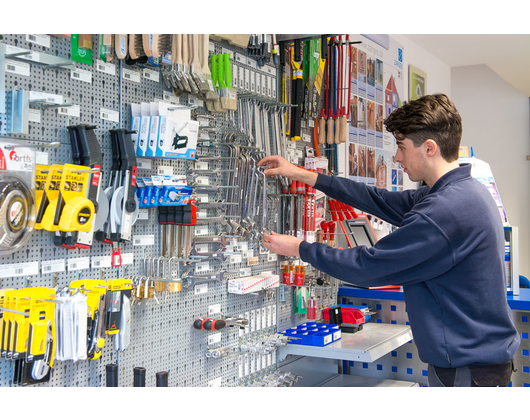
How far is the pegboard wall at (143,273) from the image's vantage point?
6.38 ft

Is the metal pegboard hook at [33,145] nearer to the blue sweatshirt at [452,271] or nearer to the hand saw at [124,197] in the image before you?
the hand saw at [124,197]

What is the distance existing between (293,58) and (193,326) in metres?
1.81

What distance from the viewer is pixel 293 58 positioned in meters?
3.37

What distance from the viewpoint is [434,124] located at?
7.13ft

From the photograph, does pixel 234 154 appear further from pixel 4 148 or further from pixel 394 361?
pixel 394 361

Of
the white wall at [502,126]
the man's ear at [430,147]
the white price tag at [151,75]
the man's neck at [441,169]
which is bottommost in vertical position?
the man's neck at [441,169]

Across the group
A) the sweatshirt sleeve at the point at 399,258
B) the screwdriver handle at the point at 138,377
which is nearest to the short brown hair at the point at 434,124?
the sweatshirt sleeve at the point at 399,258

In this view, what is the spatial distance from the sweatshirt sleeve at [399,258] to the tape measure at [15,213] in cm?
112

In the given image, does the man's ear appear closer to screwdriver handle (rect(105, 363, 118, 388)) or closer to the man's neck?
the man's neck

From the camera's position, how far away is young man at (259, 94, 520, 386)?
6.55ft

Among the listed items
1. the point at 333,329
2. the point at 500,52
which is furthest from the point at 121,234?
the point at 500,52

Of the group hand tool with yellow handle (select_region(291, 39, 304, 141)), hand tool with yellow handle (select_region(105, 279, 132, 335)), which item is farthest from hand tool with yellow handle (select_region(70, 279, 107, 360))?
hand tool with yellow handle (select_region(291, 39, 304, 141))

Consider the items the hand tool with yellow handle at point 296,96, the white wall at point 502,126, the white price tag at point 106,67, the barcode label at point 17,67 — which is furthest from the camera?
the white wall at point 502,126

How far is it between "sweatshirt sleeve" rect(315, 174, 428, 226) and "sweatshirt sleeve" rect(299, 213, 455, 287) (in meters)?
0.60
